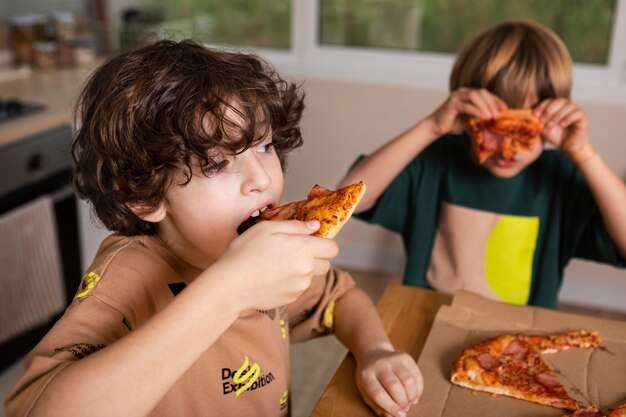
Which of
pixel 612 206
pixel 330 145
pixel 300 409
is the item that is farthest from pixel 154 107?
pixel 330 145

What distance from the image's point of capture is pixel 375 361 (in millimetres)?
1005

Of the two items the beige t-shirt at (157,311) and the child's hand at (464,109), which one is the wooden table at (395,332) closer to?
the beige t-shirt at (157,311)

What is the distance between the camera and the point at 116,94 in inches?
36.8

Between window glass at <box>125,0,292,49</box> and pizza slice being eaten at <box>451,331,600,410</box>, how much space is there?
2596 mm

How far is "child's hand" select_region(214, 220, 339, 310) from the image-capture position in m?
0.77

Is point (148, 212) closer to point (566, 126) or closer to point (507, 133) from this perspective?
point (507, 133)

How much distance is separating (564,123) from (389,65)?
182 centimetres

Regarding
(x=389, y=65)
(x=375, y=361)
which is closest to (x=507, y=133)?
(x=375, y=361)

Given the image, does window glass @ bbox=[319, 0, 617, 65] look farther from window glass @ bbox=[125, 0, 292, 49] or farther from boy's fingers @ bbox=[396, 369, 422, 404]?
boy's fingers @ bbox=[396, 369, 422, 404]

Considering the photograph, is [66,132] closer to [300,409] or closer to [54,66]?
[54,66]

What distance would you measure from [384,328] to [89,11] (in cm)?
290

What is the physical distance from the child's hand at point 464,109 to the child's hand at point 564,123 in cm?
9

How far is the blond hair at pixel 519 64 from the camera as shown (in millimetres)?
1522

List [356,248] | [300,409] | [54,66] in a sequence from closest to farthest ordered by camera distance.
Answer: [300,409] → [54,66] → [356,248]
